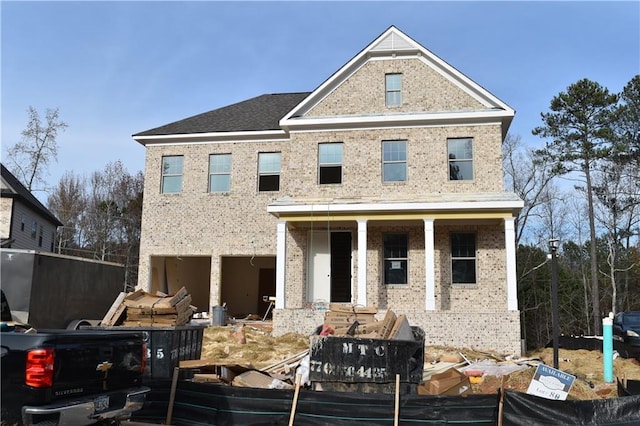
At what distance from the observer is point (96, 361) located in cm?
591

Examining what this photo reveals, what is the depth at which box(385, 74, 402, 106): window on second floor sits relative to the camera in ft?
65.4

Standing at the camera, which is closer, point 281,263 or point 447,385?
point 447,385

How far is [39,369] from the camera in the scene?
5.18 meters

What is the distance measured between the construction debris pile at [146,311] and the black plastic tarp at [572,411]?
25.9ft

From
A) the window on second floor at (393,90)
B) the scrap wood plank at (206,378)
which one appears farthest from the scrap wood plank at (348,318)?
the window on second floor at (393,90)

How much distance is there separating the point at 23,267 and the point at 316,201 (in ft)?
30.8

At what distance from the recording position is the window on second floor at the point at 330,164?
19969 millimetres

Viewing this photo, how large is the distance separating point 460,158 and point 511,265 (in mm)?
4195

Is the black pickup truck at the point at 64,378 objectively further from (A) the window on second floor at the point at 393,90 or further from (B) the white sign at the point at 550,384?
(A) the window on second floor at the point at 393,90

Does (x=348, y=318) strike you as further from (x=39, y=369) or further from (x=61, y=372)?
(x=39, y=369)

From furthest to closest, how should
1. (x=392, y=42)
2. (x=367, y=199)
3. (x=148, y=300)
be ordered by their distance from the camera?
(x=392, y=42) → (x=367, y=199) → (x=148, y=300)

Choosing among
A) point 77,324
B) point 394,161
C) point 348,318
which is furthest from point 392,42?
point 77,324

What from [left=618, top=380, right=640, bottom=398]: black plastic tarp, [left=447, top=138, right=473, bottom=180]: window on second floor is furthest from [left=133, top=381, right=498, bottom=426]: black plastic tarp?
[left=447, top=138, right=473, bottom=180]: window on second floor


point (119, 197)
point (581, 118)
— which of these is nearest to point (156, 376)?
point (581, 118)
